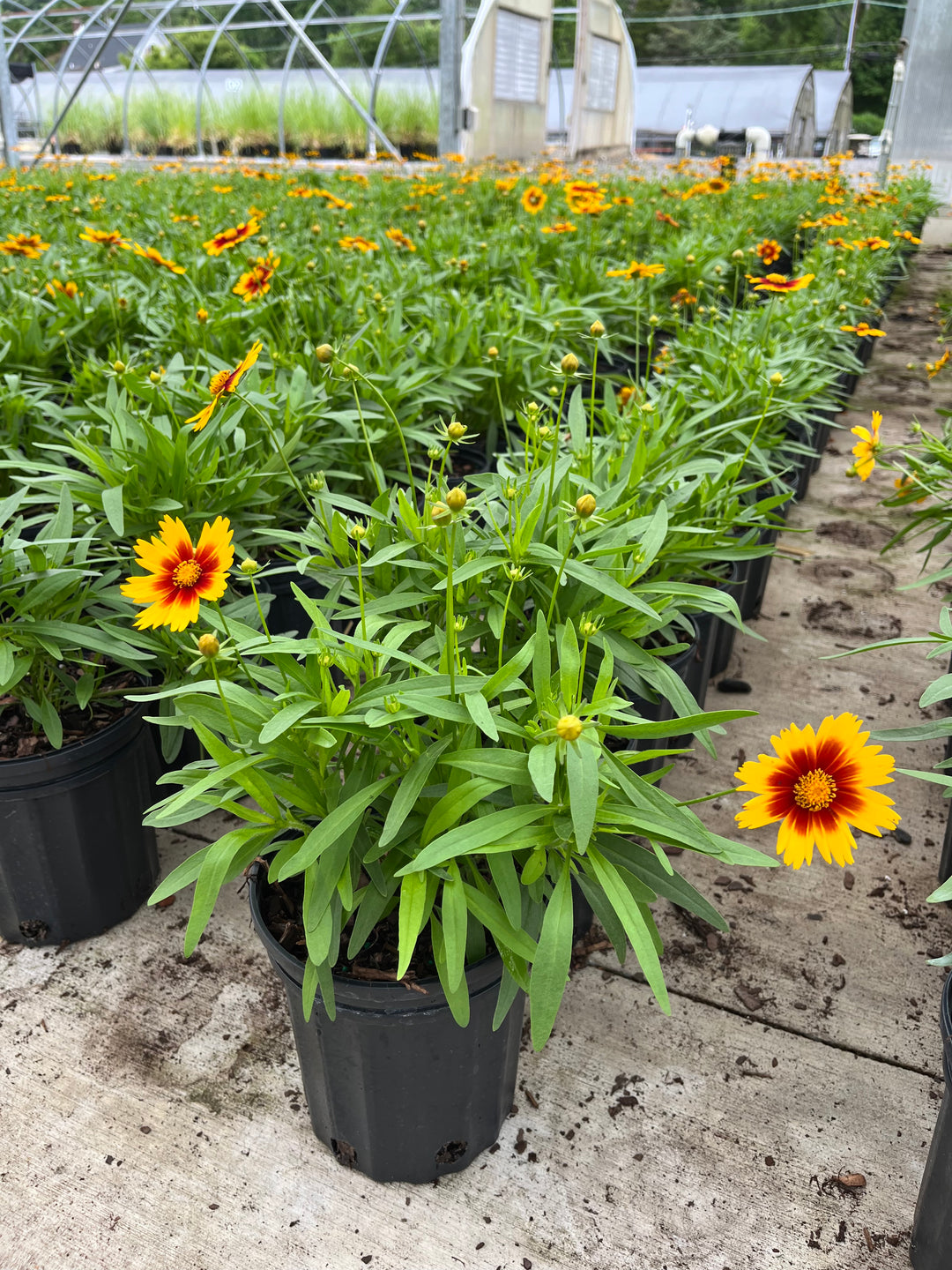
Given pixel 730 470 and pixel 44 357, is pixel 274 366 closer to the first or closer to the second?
pixel 44 357

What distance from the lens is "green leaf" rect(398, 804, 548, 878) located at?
92cm

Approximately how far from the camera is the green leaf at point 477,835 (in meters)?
0.92

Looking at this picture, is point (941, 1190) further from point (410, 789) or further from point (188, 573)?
point (188, 573)

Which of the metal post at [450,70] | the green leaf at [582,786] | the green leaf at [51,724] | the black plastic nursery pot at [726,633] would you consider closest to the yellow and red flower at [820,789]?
the green leaf at [582,786]

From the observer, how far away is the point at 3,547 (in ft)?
4.57

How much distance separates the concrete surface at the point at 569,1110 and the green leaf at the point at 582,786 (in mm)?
614

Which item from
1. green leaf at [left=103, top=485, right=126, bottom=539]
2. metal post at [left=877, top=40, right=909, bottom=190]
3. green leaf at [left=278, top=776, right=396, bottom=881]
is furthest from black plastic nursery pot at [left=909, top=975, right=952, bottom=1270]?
metal post at [left=877, top=40, right=909, bottom=190]

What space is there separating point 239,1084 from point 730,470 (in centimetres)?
131

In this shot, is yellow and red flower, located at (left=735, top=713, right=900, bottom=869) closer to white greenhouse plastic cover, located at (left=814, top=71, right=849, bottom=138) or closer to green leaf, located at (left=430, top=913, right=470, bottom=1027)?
green leaf, located at (left=430, top=913, right=470, bottom=1027)

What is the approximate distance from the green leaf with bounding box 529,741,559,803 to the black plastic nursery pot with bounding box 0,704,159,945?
2.73ft

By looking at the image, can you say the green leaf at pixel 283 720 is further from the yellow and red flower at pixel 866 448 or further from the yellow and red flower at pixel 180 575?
the yellow and red flower at pixel 866 448

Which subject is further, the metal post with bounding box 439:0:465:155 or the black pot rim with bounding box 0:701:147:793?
the metal post with bounding box 439:0:465:155

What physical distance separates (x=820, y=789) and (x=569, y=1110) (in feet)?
2.25

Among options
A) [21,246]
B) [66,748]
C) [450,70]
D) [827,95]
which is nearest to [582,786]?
[66,748]
